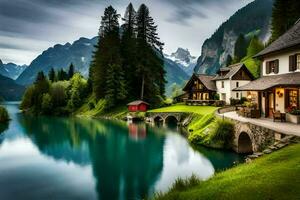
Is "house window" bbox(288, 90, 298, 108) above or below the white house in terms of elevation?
below

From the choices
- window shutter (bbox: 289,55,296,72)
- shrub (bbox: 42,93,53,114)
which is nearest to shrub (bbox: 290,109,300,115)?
window shutter (bbox: 289,55,296,72)

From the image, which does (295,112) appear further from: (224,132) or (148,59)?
(148,59)

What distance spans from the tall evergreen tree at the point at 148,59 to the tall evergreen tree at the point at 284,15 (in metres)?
29.7

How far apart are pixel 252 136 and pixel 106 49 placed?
66267 mm

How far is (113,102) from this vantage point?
78.5 metres

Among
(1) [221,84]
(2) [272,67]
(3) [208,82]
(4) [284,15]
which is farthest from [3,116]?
(4) [284,15]

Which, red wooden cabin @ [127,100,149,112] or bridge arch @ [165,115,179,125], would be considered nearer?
bridge arch @ [165,115,179,125]

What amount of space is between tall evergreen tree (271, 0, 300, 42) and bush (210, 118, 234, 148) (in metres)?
44.8

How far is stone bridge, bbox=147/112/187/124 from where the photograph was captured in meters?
59.4

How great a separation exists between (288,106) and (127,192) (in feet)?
61.1

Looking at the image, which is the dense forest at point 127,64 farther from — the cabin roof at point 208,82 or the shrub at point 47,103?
the cabin roof at point 208,82

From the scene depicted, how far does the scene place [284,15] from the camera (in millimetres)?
70188

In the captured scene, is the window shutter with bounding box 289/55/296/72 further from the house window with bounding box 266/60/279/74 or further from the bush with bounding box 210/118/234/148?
the bush with bounding box 210/118/234/148

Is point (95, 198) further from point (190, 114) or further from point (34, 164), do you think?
point (190, 114)
